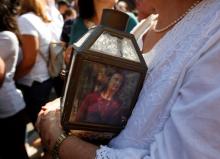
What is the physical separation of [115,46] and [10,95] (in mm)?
1899

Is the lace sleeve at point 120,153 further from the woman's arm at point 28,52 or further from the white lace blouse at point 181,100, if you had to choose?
the woman's arm at point 28,52

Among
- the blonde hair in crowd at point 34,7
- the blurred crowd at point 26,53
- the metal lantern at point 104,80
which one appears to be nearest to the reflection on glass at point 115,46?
the metal lantern at point 104,80

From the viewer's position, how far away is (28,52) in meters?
3.00

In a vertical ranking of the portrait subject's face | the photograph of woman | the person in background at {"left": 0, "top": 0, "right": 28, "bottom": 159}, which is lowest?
the person in background at {"left": 0, "top": 0, "right": 28, "bottom": 159}

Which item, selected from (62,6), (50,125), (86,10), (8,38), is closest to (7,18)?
(8,38)

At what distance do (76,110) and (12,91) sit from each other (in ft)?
6.17

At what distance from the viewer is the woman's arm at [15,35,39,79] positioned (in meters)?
2.98

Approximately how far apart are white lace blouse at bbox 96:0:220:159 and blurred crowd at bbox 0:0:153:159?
154 centimetres

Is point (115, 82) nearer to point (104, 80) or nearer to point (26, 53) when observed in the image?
point (104, 80)

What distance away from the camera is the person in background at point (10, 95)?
2.62 m

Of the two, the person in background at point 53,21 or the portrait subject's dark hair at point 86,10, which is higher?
the portrait subject's dark hair at point 86,10

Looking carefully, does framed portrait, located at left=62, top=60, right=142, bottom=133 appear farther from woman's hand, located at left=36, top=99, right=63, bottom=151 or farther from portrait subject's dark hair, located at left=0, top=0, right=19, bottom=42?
portrait subject's dark hair, located at left=0, top=0, right=19, bottom=42

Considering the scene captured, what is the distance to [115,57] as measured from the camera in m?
0.97

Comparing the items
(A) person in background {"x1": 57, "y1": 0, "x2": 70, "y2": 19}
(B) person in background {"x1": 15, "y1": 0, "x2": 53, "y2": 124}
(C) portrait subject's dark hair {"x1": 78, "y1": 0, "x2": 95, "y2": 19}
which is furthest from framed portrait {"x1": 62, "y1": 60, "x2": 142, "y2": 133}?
(A) person in background {"x1": 57, "y1": 0, "x2": 70, "y2": 19}
